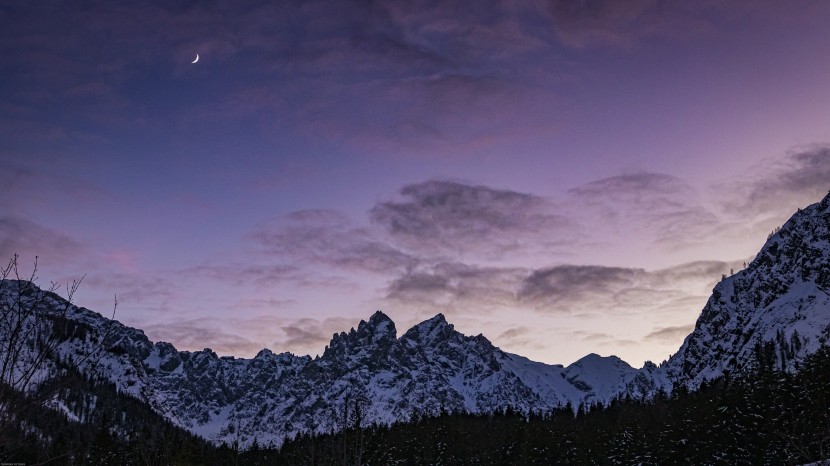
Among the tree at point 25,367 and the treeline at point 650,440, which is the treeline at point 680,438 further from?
the tree at point 25,367

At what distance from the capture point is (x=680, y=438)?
10075 cm

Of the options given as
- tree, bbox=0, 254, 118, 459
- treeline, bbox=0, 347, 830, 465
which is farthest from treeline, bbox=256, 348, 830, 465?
tree, bbox=0, 254, 118, 459

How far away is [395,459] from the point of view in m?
136

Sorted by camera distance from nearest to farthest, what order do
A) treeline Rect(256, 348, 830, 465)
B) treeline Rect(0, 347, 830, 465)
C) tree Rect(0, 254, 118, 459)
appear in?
tree Rect(0, 254, 118, 459) → treeline Rect(0, 347, 830, 465) → treeline Rect(256, 348, 830, 465)

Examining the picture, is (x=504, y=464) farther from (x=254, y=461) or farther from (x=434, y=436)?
(x=254, y=461)

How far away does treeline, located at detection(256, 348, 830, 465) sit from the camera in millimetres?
84312

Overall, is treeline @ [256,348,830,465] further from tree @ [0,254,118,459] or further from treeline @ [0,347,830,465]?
tree @ [0,254,118,459]

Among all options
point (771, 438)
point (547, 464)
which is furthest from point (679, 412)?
point (771, 438)

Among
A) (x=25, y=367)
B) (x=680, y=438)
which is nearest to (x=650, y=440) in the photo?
(x=680, y=438)

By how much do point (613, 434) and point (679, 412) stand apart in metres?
18.3

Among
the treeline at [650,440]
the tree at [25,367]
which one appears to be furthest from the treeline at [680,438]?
the tree at [25,367]

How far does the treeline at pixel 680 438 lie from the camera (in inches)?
3319

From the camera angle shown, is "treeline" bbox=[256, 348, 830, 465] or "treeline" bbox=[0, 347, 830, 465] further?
"treeline" bbox=[256, 348, 830, 465]

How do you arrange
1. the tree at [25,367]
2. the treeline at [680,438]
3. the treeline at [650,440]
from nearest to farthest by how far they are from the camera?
1. the tree at [25,367]
2. the treeline at [650,440]
3. the treeline at [680,438]
